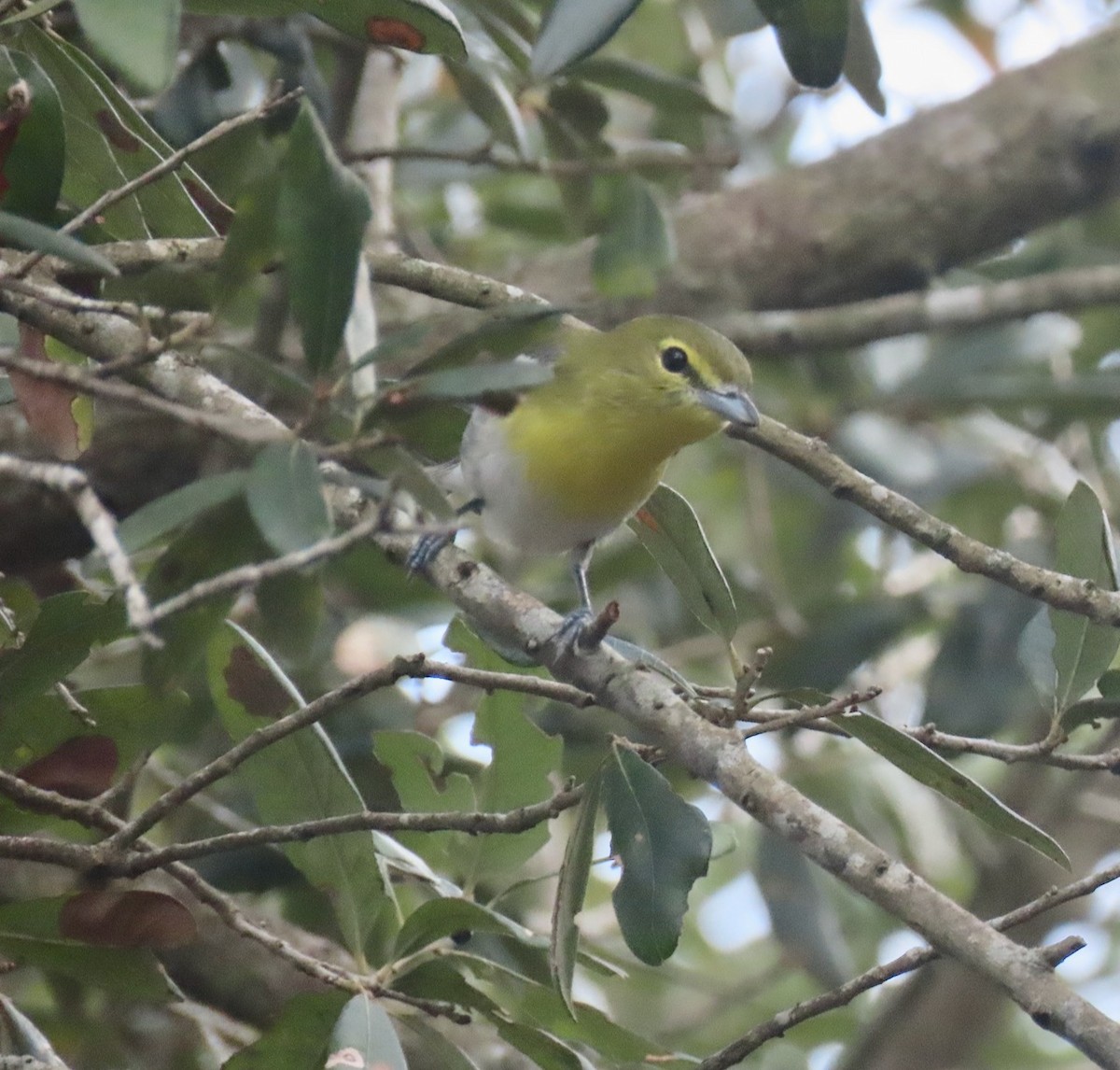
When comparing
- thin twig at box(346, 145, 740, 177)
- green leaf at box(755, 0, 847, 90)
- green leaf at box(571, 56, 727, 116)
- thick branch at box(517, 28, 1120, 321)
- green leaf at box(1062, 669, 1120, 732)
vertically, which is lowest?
green leaf at box(1062, 669, 1120, 732)

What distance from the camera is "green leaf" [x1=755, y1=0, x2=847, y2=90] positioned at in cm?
229

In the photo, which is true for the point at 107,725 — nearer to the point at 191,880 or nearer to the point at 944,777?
the point at 191,880

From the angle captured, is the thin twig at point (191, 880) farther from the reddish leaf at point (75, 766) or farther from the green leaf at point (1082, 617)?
the green leaf at point (1082, 617)

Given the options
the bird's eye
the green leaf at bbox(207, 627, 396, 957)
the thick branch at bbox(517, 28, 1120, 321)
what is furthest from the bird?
the thick branch at bbox(517, 28, 1120, 321)

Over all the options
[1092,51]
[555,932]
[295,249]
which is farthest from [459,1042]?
[1092,51]

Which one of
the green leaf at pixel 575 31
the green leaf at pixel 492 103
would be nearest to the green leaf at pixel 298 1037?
the green leaf at pixel 575 31

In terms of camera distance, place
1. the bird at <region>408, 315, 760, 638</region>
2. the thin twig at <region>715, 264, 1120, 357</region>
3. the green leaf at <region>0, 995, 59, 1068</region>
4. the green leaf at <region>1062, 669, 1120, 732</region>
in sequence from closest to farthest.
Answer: the green leaf at <region>0, 995, 59, 1068</region> < the green leaf at <region>1062, 669, 1120, 732</region> < the bird at <region>408, 315, 760, 638</region> < the thin twig at <region>715, 264, 1120, 357</region>

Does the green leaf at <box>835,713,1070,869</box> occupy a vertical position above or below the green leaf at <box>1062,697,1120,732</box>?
below

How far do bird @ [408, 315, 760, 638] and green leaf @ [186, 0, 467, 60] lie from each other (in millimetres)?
735

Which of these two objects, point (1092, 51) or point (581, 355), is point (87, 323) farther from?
point (1092, 51)

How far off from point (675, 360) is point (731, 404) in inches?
9.8

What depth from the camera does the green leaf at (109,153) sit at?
2.00m

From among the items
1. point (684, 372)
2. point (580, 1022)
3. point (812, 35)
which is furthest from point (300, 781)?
point (812, 35)

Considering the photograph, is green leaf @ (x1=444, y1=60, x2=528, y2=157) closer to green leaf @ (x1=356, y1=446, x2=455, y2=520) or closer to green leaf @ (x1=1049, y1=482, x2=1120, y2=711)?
green leaf @ (x1=1049, y1=482, x2=1120, y2=711)
